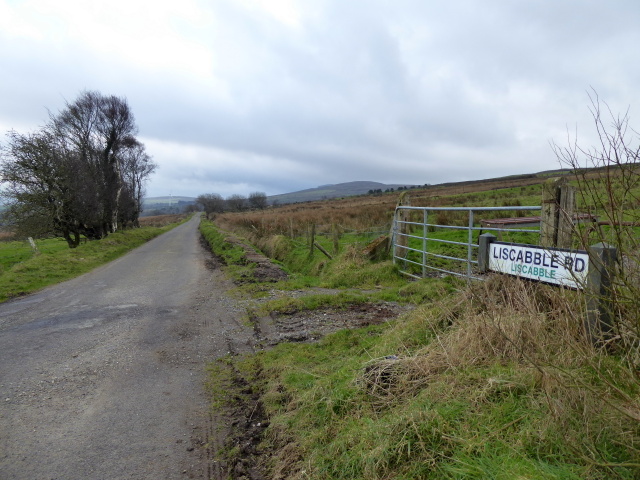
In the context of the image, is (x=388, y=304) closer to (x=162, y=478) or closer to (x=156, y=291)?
(x=162, y=478)

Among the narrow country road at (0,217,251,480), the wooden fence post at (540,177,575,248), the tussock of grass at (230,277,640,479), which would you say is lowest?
the narrow country road at (0,217,251,480)

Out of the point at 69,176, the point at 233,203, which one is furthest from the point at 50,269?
the point at 233,203

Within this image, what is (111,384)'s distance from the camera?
4668 mm

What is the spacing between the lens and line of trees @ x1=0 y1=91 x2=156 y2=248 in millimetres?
20484

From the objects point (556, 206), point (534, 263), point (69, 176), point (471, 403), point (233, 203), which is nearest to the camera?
point (471, 403)

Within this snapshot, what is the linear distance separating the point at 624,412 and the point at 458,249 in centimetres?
1145

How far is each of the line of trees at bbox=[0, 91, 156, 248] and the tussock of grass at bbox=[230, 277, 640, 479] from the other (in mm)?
21889

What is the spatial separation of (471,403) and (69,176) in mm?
24385

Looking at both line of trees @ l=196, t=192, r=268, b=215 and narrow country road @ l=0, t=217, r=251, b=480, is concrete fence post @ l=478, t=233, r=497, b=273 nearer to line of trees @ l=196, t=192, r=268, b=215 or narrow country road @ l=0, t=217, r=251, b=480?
narrow country road @ l=0, t=217, r=251, b=480

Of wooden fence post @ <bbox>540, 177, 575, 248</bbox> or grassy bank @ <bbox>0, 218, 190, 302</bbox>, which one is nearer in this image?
wooden fence post @ <bbox>540, 177, 575, 248</bbox>

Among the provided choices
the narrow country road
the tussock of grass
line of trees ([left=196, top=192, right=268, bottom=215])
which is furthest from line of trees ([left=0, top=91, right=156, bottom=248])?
line of trees ([left=196, top=192, right=268, bottom=215])

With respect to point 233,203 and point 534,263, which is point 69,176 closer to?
point 534,263

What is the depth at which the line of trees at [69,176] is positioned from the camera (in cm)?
2048

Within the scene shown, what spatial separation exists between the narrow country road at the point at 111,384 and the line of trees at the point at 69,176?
14.3 m
